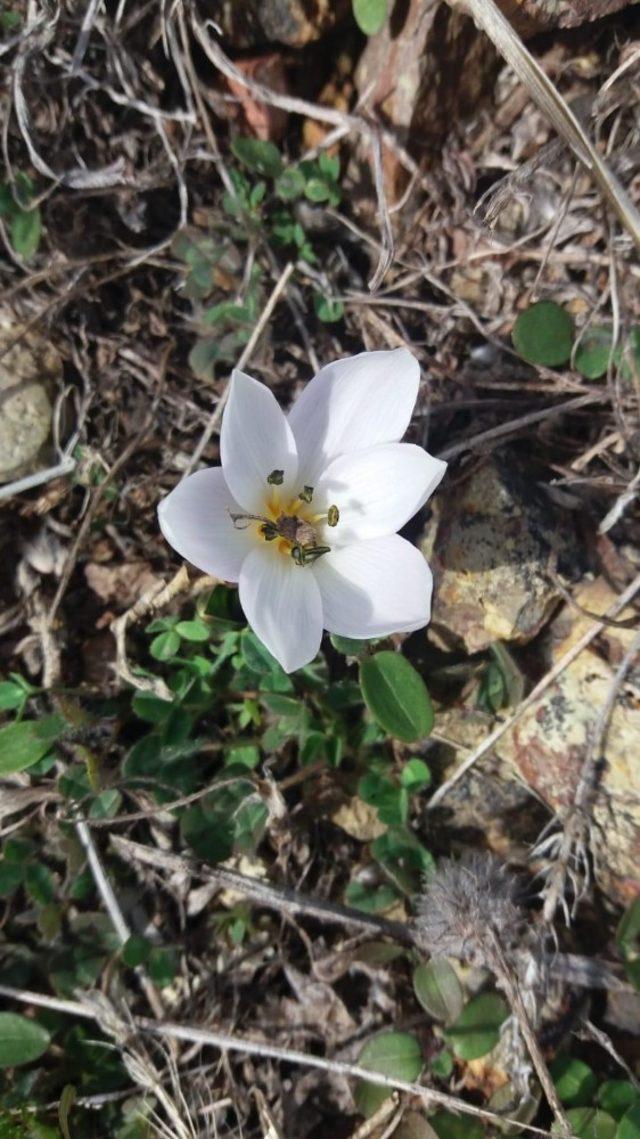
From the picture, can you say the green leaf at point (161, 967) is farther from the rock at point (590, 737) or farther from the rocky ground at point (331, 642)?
the rock at point (590, 737)

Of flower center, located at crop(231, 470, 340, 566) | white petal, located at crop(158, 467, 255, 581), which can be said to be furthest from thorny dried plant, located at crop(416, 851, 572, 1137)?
white petal, located at crop(158, 467, 255, 581)

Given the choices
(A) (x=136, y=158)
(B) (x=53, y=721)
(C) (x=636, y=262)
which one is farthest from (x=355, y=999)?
(A) (x=136, y=158)

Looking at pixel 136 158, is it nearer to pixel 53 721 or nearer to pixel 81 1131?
pixel 53 721

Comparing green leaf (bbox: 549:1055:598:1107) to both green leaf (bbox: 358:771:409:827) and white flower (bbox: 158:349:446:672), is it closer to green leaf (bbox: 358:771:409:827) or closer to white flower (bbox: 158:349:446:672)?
green leaf (bbox: 358:771:409:827)

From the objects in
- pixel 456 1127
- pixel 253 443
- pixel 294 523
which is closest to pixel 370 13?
pixel 253 443

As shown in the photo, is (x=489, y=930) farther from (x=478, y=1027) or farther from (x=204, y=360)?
(x=204, y=360)

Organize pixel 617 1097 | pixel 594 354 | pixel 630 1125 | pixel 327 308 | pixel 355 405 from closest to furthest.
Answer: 1. pixel 355 405
2. pixel 630 1125
3. pixel 617 1097
4. pixel 594 354
5. pixel 327 308
